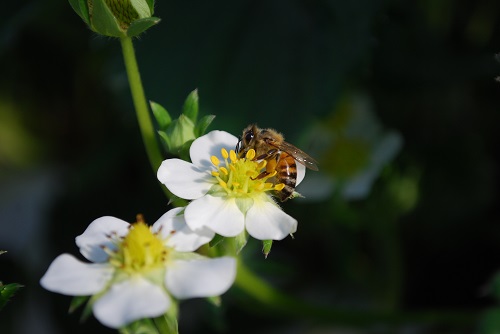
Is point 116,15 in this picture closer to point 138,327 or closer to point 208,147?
point 208,147

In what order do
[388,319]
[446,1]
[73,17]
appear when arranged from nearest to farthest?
[388,319] < [446,1] < [73,17]

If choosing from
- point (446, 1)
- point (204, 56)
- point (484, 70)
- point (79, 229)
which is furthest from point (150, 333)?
point (446, 1)

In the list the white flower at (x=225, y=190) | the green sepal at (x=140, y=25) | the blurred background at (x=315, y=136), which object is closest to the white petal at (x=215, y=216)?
the white flower at (x=225, y=190)

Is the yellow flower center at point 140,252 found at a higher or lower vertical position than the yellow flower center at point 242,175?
lower

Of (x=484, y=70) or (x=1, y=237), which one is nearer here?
(x=484, y=70)

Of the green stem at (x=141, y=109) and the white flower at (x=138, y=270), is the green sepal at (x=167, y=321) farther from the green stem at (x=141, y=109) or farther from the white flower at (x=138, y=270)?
the green stem at (x=141, y=109)

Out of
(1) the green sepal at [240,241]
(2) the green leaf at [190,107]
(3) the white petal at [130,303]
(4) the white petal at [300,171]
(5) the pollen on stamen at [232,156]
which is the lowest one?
(3) the white petal at [130,303]

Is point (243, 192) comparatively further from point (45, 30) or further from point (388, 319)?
point (45, 30)

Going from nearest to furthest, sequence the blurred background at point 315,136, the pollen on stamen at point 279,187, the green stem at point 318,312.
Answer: the pollen on stamen at point 279,187 → the green stem at point 318,312 → the blurred background at point 315,136
